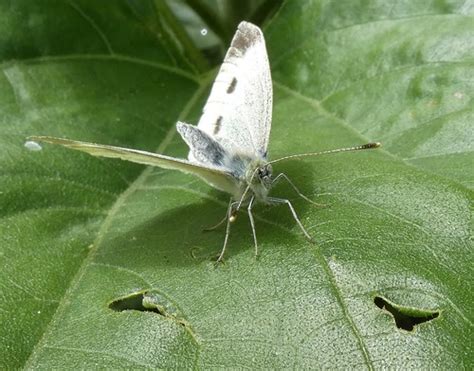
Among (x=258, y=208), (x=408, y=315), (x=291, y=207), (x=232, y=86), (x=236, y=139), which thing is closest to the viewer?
(x=408, y=315)

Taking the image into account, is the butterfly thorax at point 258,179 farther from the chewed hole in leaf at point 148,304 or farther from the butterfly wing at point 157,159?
the chewed hole in leaf at point 148,304

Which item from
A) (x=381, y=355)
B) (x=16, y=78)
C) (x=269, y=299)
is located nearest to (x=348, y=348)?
(x=381, y=355)

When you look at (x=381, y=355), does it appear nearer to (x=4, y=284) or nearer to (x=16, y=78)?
(x=4, y=284)

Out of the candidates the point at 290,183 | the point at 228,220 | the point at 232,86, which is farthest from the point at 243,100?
the point at 228,220

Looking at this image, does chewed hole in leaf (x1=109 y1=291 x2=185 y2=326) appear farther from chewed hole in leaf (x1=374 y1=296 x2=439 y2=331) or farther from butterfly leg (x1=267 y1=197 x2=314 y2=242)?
chewed hole in leaf (x1=374 y1=296 x2=439 y2=331)

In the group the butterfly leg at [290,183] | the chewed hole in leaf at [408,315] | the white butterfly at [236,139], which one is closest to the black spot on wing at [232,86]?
the white butterfly at [236,139]

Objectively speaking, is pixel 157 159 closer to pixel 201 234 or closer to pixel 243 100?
pixel 201 234
